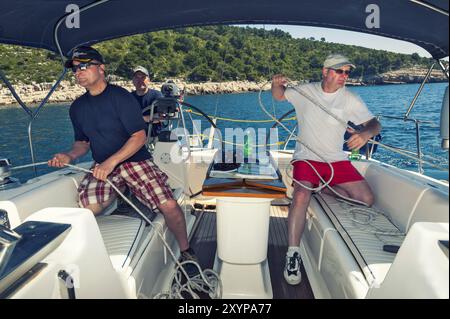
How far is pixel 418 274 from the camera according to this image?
3.33 feet

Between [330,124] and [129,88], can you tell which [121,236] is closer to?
[330,124]

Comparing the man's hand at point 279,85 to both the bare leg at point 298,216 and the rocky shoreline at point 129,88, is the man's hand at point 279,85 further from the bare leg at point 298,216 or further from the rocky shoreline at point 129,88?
the rocky shoreline at point 129,88

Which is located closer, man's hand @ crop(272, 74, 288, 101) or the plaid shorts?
the plaid shorts

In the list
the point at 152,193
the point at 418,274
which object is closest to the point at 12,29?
the point at 152,193

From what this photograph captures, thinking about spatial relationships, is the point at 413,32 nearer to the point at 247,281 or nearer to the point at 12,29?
the point at 247,281

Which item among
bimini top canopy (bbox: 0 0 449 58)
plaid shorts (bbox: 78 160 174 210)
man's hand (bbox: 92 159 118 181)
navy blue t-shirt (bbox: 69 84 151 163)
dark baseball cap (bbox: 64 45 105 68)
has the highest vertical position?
bimini top canopy (bbox: 0 0 449 58)

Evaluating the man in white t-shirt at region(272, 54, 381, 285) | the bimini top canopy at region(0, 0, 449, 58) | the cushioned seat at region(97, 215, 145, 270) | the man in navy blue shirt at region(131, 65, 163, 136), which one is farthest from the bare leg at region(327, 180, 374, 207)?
the man in navy blue shirt at region(131, 65, 163, 136)

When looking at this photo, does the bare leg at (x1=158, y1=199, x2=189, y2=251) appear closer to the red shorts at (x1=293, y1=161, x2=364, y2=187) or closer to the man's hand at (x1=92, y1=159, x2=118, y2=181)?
the man's hand at (x1=92, y1=159, x2=118, y2=181)

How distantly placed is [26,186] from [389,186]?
2527 mm

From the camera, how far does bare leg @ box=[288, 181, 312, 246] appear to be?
2113 mm

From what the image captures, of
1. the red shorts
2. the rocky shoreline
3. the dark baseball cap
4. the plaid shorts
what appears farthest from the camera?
the rocky shoreline

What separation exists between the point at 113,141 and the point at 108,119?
150mm

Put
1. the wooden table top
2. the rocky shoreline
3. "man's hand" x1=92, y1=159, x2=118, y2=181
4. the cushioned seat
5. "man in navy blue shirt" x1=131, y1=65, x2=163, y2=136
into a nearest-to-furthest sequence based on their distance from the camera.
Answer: the cushioned seat, the wooden table top, "man's hand" x1=92, y1=159, x2=118, y2=181, "man in navy blue shirt" x1=131, y1=65, x2=163, y2=136, the rocky shoreline

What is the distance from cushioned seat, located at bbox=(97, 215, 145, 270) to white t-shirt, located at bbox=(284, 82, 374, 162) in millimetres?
1350
